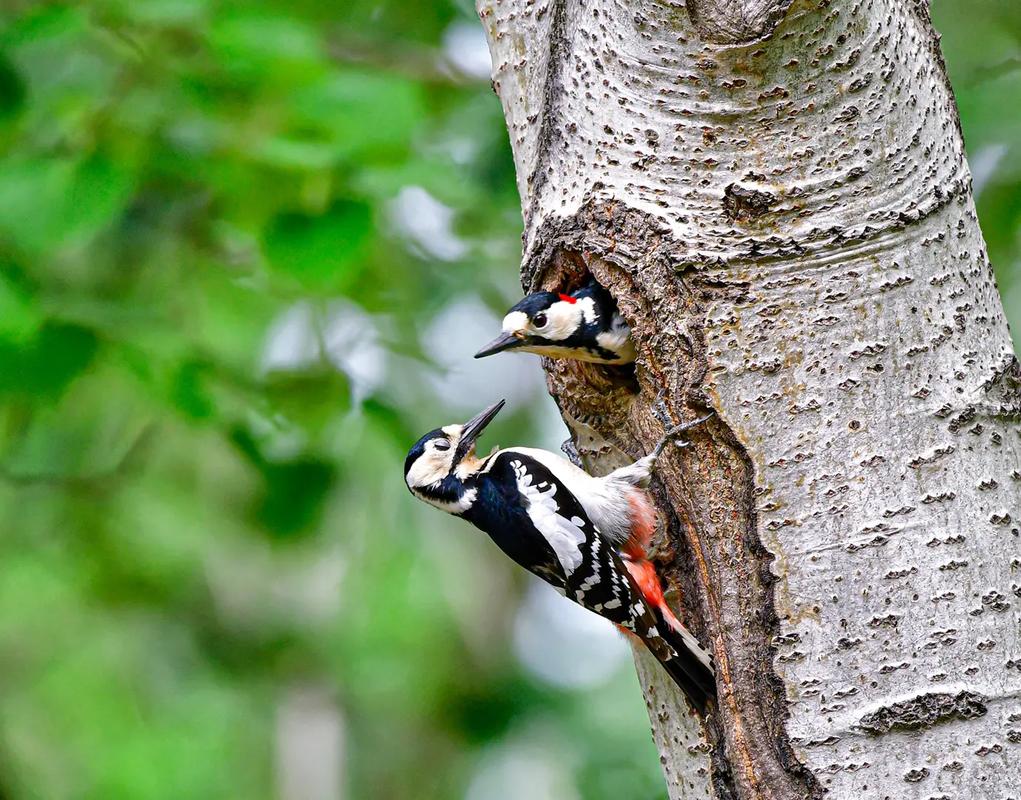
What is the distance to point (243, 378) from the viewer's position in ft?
11.9

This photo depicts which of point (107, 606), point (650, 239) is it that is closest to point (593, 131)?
point (650, 239)

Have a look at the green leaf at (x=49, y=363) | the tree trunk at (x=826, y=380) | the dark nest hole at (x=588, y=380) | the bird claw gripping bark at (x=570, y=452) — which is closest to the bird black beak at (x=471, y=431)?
the bird claw gripping bark at (x=570, y=452)

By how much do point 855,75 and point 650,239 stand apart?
521 millimetres

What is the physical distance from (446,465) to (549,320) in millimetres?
1046

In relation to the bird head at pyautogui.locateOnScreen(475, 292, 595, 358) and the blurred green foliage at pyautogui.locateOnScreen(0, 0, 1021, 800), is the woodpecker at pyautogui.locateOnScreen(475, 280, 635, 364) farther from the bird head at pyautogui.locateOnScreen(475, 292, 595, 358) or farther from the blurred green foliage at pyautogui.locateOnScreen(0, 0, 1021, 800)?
the blurred green foliage at pyautogui.locateOnScreen(0, 0, 1021, 800)

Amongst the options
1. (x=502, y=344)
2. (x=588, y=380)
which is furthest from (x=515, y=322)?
(x=588, y=380)

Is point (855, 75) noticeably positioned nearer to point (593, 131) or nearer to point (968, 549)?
point (593, 131)

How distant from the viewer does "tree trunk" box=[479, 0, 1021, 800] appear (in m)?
2.01

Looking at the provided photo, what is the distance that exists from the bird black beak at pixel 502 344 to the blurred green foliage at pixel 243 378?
476mm

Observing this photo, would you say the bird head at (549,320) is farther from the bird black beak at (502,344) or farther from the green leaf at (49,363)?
the green leaf at (49,363)

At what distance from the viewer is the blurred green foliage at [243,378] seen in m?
3.19

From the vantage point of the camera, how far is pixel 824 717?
6.79 feet

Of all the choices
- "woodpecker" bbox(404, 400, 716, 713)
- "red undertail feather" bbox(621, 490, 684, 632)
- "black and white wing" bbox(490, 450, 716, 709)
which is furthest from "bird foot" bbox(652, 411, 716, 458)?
"black and white wing" bbox(490, 450, 716, 709)

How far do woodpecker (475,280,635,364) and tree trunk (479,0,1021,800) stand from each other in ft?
1.13
